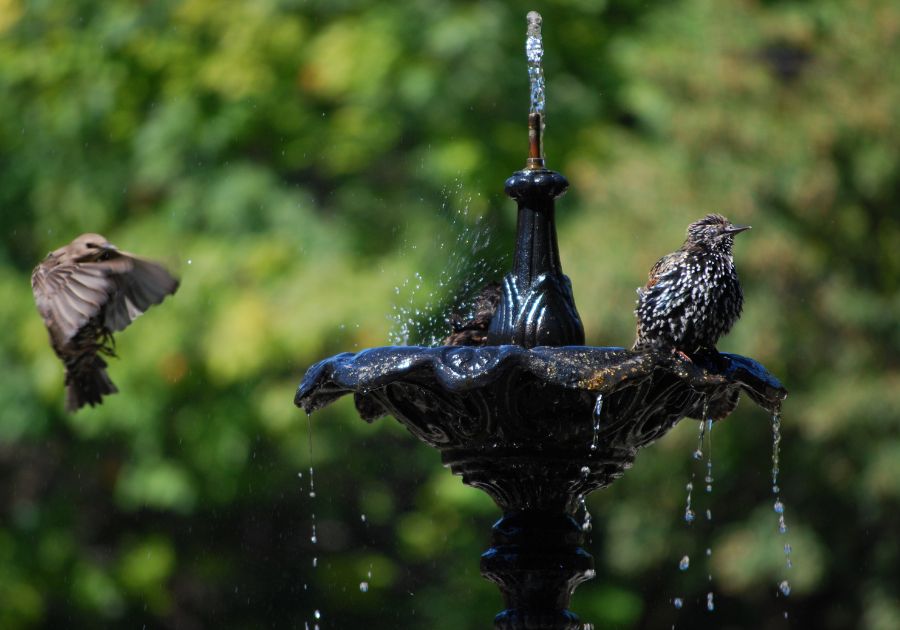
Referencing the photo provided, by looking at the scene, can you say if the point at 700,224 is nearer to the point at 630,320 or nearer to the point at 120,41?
the point at 630,320

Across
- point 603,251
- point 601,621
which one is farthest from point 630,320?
point 601,621

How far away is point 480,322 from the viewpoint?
17.2ft

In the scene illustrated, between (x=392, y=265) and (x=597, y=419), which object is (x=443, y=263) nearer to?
(x=392, y=265)

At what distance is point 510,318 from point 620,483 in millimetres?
6790

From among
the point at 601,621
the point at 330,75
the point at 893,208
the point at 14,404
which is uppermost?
the point at 330,75

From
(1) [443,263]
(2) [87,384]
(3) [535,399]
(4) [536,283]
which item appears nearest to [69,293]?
(2) [87,384]

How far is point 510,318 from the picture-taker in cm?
501

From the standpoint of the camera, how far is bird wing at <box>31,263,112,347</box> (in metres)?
6.48

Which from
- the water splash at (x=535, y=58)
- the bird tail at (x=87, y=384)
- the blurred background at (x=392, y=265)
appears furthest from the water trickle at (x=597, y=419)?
the blurred background at (x=392, y=265)

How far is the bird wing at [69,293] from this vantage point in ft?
21.3

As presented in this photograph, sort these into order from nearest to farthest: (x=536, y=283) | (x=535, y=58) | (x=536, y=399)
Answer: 1. (x=536, y=399)
2. (x=536, y=283)
3. (x=535, y=58)

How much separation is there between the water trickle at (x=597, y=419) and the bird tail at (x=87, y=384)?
303cm

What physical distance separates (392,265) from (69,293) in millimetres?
5534

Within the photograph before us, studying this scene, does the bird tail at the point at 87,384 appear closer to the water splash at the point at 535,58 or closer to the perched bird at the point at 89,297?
the perched bird at the point at 89,297
